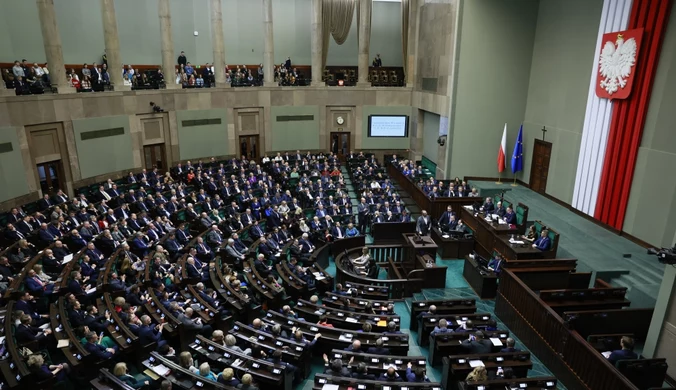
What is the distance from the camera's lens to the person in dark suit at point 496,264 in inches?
426

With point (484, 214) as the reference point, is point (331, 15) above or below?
above

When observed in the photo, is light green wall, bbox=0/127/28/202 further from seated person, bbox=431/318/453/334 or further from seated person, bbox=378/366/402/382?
seated person, bbox=431/318/453/334

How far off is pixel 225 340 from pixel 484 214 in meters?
8.80

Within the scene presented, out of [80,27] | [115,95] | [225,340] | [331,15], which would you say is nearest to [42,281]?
[225,340]

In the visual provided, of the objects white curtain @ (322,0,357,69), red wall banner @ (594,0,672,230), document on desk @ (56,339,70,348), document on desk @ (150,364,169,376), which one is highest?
white curtain @ (322,0,357,69)

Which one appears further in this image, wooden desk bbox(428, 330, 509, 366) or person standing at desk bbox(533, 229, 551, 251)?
person standing at desk bbox(533, 229, 551, 251)

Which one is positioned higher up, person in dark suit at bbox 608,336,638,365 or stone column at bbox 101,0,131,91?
stone column at bbox 101,0,131,91

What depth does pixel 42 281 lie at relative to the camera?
959cm

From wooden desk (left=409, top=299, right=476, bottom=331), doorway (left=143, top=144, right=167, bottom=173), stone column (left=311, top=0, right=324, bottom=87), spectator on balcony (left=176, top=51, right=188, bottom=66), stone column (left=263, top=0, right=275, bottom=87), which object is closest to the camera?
wooden desk (left=409, top=299, right=476, bottom=331)

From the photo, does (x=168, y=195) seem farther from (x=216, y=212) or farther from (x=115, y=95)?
(x=115, y=95)

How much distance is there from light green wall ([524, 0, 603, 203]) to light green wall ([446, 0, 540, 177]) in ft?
1.89

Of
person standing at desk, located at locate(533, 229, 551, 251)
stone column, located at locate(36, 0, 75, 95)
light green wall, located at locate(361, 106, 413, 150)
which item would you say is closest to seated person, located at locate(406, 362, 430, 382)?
person standing at desk, located at locate(533, 229, 551, 251)

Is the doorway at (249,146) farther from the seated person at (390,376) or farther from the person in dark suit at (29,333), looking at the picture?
the seated person at (390,376)

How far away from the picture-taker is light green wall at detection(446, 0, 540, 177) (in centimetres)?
1762
